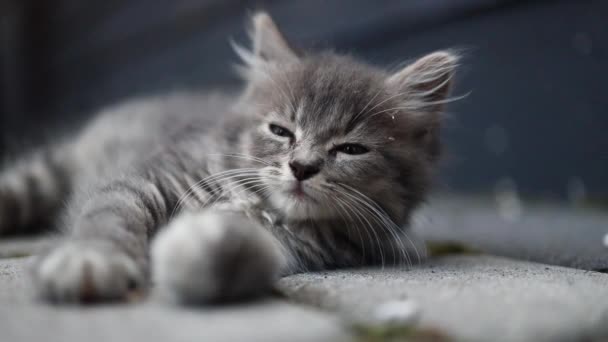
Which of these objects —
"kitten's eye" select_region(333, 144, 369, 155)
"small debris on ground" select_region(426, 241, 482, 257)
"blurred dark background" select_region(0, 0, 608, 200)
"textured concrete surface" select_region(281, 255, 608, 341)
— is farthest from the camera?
"blurred dark background" select_region(0, 0, 608, 200)

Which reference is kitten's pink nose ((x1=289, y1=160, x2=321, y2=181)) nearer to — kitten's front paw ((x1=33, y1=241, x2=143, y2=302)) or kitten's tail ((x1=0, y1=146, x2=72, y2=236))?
kitten's front paw ((x1=33, y1=241, x2=143, y2=302))

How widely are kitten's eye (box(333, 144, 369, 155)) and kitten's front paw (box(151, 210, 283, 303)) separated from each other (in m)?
0.64

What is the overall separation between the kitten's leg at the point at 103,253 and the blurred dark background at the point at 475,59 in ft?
3.78

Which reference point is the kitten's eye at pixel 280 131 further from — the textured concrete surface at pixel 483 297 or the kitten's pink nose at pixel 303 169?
the textured concrete surface at pixel 483 297

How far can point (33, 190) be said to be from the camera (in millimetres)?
2650

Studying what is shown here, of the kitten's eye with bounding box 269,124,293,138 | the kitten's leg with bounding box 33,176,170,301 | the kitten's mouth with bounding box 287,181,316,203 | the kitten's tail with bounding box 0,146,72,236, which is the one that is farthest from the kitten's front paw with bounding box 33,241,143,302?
the kitten's tail with bounding box 0,146,72,236

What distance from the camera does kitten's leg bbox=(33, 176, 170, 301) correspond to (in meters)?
1.07

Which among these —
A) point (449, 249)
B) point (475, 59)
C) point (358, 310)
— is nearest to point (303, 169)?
point (358, 310)

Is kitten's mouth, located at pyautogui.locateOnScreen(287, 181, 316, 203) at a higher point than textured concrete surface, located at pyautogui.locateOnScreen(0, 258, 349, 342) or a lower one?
higher

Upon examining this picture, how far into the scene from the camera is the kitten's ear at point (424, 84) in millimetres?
1927

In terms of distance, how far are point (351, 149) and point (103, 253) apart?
0.85 meters

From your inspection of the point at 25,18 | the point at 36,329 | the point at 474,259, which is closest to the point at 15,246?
the point at 36,329

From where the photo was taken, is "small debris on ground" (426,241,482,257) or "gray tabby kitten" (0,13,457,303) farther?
"small debris on ground" (426,241,482,257)

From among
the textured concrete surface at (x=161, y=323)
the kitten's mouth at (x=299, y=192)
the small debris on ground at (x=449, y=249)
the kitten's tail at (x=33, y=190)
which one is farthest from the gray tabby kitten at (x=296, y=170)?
the kitten's tail at (x=33, y=190)
